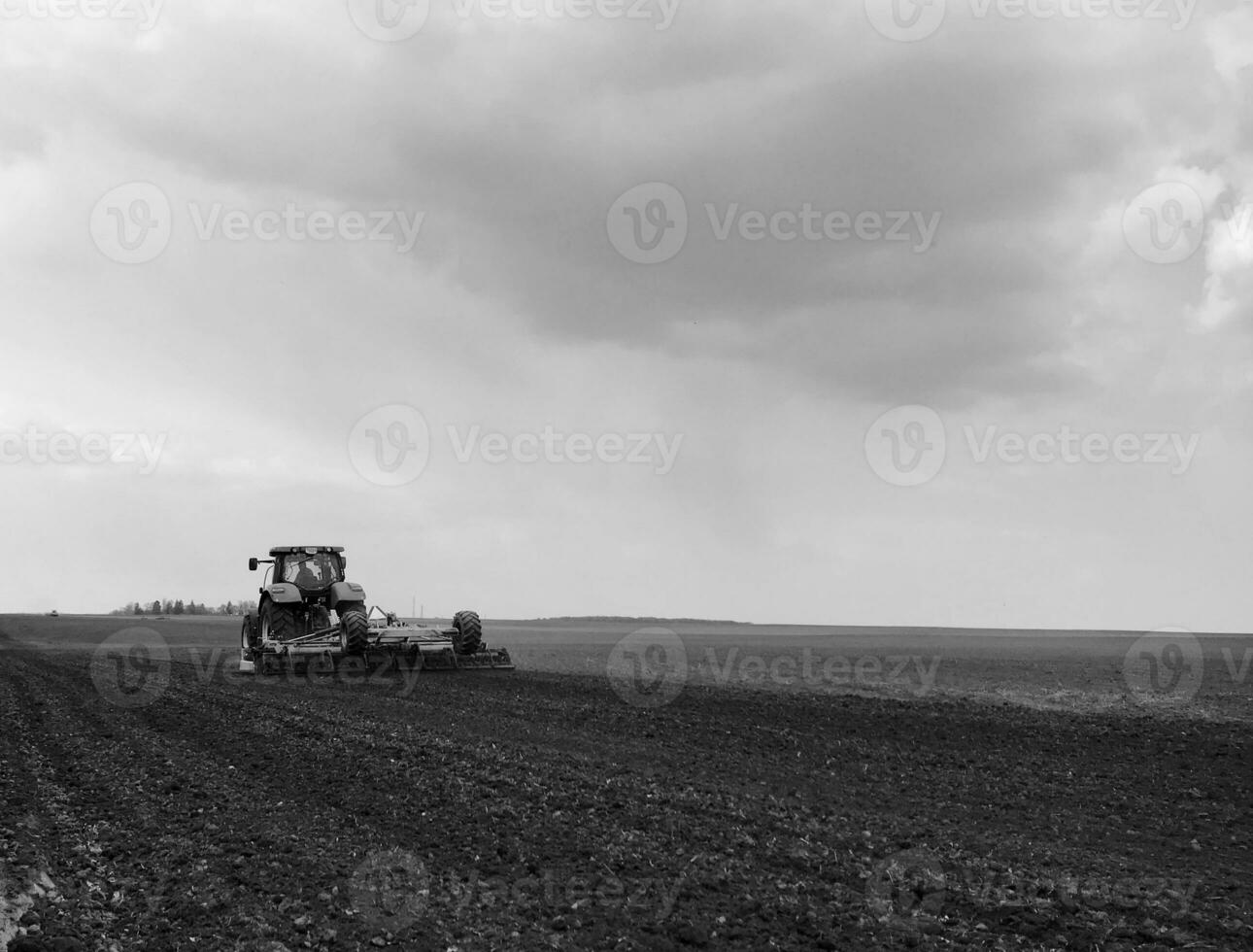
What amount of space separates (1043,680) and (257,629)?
Answer: 2139 cm

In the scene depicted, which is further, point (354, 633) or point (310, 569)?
point (310, 569)

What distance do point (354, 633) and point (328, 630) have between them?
1.58 meters

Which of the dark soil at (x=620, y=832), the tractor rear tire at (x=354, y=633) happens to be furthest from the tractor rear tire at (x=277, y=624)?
the dark soil at (x=620, y=832)

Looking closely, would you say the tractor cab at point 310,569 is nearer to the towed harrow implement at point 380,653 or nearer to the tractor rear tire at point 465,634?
the towed harrow implement at point 380,653

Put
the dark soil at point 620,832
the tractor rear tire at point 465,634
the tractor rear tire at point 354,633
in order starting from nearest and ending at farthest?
the dark soil at point 620,832 → the tractor rear tire at point 354,633 → the tractor rear tire at point 465,634

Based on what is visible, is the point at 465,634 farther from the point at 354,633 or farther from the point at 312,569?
the point at 312,569

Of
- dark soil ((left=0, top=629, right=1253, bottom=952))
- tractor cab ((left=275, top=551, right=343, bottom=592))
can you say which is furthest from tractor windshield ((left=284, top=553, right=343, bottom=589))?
dark soil ((left=0, top=629, right=1253, bottom=952))

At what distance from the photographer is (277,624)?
26.6m

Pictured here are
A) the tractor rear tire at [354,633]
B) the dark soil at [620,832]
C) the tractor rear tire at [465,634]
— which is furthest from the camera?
the tractor rear tire at [465,634]

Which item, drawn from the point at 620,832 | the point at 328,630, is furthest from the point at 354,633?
the point at 620,832

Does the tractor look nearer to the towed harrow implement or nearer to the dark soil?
the towed harrow implement

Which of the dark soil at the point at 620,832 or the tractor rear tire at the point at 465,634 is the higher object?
the tractor rear tire at the point at 465,634

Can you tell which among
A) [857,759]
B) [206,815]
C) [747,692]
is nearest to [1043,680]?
[747,692]

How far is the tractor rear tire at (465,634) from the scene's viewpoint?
2650cm
